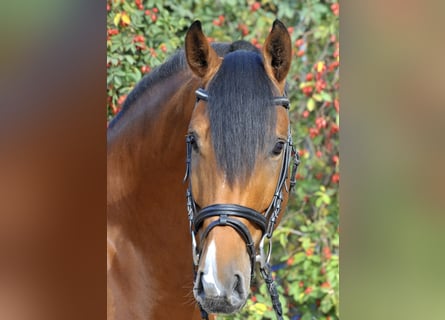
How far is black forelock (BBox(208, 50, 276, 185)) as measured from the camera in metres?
1.73

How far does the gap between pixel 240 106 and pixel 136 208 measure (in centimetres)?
74

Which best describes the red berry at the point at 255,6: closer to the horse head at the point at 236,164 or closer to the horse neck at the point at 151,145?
the horse neck at the point at 151,145

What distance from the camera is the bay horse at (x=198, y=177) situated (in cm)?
172

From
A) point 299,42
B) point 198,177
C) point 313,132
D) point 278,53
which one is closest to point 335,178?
point 313,132

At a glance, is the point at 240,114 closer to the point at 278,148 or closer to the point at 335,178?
the point at 278,148

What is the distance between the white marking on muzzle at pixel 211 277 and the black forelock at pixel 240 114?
0.22 metres

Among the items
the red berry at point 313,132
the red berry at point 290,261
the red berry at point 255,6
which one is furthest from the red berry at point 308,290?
the red berry at point 255,6

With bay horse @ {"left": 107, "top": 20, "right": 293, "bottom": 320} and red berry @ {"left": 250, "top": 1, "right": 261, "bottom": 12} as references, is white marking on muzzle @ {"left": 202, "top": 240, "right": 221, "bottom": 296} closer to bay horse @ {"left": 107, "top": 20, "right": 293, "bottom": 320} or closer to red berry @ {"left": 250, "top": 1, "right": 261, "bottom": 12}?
bay horse @ {"left": 107, "top": 20, "right": 293, "bottom": 320}

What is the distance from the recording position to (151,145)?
7.54 feet

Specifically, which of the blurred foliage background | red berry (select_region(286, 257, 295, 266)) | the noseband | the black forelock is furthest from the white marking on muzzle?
red berry (select_region(286, 257, 295, 266))
